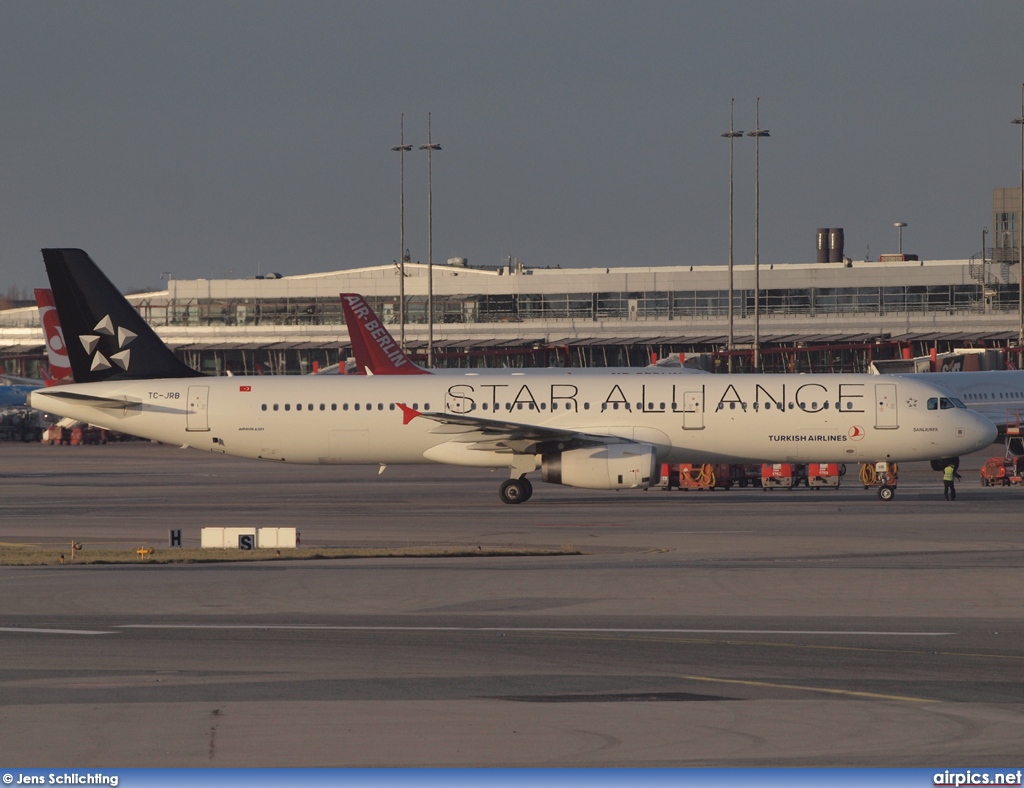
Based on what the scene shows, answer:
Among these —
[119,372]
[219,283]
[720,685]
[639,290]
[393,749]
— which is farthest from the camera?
[219,283]

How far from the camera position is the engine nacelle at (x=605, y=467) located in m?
37.3

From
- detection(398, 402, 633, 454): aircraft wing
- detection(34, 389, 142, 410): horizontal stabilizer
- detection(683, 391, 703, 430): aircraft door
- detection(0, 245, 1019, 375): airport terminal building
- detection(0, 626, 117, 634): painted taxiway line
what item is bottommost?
detection(0, 626, 117, 634): painted taxiway line

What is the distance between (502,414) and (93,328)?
525 inches

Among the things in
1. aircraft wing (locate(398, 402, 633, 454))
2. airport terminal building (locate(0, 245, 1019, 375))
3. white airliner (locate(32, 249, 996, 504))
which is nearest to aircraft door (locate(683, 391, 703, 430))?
white airliner (locate(32, 249, 996, 504))

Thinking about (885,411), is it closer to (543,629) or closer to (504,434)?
(504,434)

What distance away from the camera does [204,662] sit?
15.3m

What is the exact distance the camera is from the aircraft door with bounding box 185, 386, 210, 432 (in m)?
40.7

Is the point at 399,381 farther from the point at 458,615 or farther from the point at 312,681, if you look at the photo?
the point at 312,681

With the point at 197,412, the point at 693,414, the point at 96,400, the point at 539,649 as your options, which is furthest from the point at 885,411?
the point at 539,649

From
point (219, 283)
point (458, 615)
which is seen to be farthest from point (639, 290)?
point (458, 615)

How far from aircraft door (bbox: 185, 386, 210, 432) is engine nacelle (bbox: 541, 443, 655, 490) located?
11093 millimetres

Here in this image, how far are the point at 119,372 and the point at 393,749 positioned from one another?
3252cm

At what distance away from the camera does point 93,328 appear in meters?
41.2

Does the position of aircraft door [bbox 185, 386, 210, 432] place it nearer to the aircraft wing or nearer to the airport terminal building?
the aircraft wing
